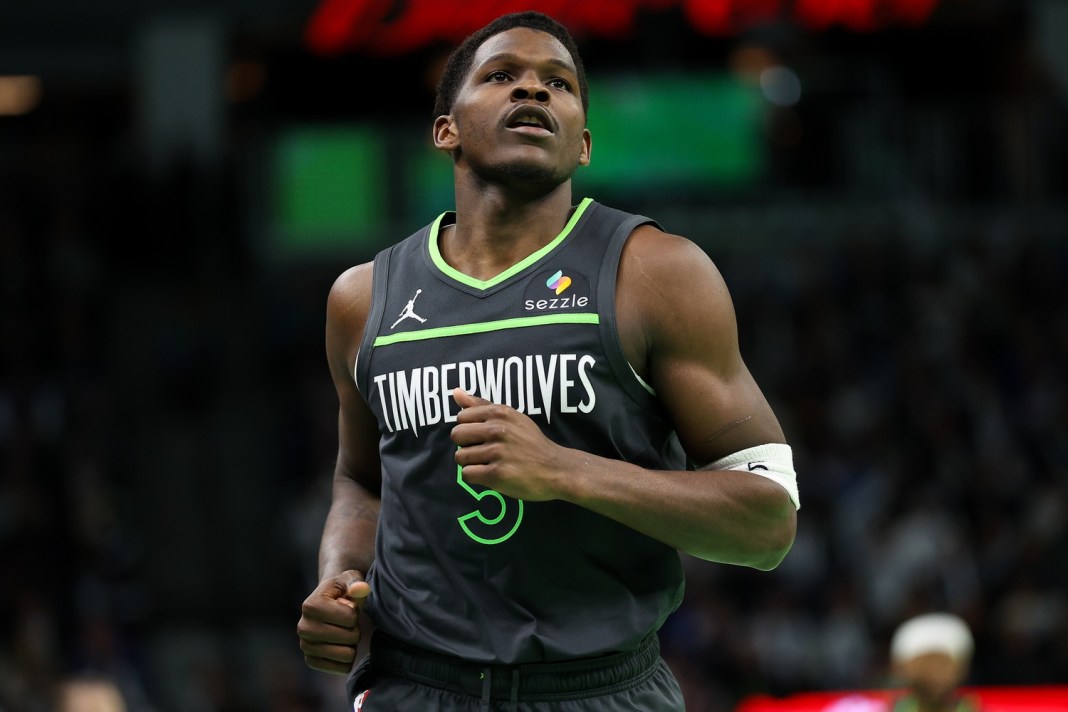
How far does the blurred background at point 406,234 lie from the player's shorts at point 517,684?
299 inches

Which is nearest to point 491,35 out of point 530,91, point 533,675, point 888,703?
point 530,91

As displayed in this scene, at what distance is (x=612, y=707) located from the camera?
3.20 metres

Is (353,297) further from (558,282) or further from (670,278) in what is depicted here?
(670,278)

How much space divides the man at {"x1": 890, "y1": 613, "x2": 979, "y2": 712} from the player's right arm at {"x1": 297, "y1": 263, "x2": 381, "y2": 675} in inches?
181

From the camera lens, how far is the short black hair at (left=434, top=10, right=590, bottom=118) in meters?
3.52

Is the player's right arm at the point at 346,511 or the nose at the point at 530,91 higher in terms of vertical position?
the nose at the point at 530,91

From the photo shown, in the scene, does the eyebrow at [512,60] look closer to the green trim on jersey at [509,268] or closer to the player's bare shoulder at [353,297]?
the green trim on jersey at [509,268]

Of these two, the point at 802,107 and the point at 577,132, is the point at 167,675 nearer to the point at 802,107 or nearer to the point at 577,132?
the point at 802,107

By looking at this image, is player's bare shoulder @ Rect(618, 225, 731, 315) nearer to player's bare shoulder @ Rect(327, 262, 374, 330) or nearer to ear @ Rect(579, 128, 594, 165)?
ear @ Rect(579, 128, 594, 165)

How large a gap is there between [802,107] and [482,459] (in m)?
13.1

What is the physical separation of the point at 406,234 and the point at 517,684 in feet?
37.3

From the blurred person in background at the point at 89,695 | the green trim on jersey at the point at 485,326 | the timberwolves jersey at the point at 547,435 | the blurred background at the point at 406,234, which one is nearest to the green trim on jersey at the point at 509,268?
the timberwolves jersey at the point at 547,435

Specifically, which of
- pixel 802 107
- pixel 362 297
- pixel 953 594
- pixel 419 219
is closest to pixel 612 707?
pixel 362 297

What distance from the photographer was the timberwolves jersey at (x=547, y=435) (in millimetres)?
3180
